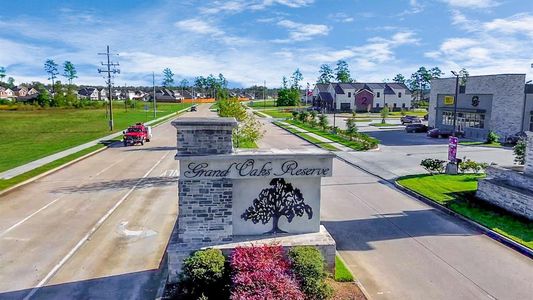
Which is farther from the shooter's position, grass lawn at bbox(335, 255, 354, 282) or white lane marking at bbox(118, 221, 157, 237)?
white lane marking at bbox(118, 221, 157, 237)

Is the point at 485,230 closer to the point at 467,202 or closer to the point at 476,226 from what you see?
the point at 476,226

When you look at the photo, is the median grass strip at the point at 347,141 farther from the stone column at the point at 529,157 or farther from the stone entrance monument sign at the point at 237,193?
the stone entrance monument sign at the point at 237,193

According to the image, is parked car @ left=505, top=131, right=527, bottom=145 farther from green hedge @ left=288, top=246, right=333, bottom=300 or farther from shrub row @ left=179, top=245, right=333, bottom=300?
green hedge @ left=288, top=246, right=333, bottom=300

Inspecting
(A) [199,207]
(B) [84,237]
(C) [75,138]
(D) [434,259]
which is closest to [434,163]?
(D) [434,259]

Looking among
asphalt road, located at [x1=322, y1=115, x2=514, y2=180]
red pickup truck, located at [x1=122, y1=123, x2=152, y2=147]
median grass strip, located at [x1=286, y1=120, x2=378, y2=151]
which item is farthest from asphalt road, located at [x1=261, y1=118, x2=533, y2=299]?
red pickup truck, located at [x1=122, y1=123, x2=152, y2=147]

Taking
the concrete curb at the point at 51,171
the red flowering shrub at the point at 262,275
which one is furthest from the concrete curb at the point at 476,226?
the concrete curb at the point at 51,171

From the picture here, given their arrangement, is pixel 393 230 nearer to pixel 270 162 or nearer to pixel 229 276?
pixel 270 162

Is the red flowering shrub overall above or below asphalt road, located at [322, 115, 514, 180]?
above
